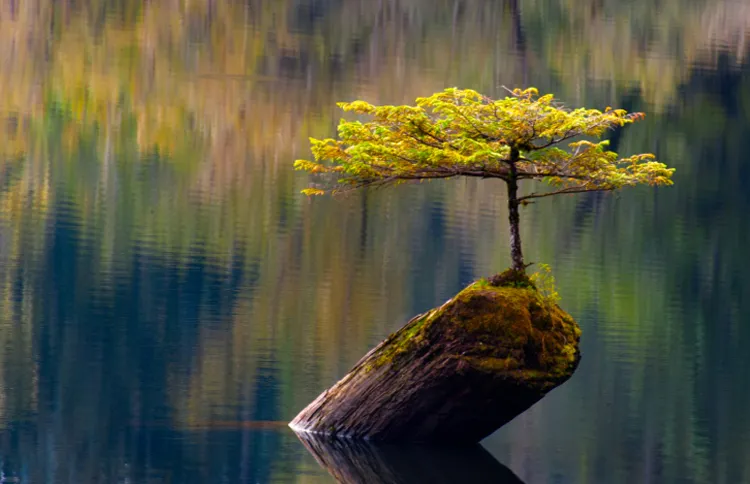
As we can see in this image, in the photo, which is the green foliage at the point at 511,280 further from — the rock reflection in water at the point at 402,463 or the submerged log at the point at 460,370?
the rock reflection in water at the point at 402,463

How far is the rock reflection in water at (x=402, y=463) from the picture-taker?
1614 centimetres

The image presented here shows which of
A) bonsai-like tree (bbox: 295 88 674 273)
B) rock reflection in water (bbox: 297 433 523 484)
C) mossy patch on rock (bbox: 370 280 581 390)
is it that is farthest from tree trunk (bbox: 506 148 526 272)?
rock reflection in water (bbox: 297 433 523 484)

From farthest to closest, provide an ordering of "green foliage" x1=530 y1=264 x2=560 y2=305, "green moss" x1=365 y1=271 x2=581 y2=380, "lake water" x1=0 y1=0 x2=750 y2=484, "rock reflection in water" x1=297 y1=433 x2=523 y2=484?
"lake water" x1=0 y1=0 x2=750 y2=484, "green foliage" x1=530 y1=264 x2=560 y2=305, "green moss" x1=365 y1=271 x2=581 y2=380, "rock reflection in water" x1=297 y1=433 x2=523 y2=484

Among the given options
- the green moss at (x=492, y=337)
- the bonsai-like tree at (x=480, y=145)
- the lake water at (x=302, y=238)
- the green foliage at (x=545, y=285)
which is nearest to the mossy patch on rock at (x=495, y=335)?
the green moss at (x=492, y=337)

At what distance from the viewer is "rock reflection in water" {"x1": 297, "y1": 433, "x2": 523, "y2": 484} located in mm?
16141

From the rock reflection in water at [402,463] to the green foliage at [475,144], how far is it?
11.0 ft

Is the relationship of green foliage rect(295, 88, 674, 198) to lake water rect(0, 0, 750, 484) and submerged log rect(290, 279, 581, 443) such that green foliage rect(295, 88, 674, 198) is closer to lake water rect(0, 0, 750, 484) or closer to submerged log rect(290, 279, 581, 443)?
submerged log rect(290, 279, 581, 443)

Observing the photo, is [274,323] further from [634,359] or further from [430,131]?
[430,131]

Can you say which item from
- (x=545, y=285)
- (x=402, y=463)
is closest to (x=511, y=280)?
(x=545, y=285)

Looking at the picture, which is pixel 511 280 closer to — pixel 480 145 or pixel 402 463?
pixel 480 145

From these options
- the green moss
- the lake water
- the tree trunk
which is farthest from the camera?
the lake water

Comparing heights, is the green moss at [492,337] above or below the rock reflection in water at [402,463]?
above

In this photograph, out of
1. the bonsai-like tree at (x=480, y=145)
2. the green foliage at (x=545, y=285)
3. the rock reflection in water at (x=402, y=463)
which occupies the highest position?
the bonsai-like tree at (x=480, y=145)

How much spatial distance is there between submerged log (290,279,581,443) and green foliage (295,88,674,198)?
1640mm
